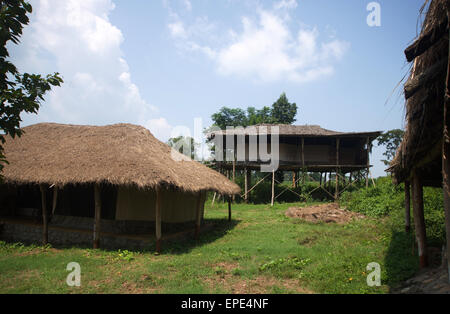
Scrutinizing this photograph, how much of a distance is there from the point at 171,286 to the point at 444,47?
5497 millimetres

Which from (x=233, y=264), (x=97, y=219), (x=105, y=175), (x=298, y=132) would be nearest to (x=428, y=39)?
(x=233, y=264)

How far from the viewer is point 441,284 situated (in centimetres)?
407

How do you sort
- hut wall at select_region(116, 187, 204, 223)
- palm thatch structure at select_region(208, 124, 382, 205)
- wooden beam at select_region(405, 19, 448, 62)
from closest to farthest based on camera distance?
wooden beam at select_region(405, 19, 448, 62) < hut wall at select_region(116, 187, 204, 223) < palm thatch structure at select_region(208, 124, 382, 205)

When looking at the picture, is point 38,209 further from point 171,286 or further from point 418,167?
point 418,167

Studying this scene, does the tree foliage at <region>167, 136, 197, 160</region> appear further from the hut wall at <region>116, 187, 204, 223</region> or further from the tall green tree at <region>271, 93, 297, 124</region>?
the hut wall at <region>116, 187, 204, 223</region>

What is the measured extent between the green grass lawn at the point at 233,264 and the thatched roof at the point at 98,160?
1.96 meters

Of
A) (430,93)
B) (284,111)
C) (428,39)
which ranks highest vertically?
(284,111)

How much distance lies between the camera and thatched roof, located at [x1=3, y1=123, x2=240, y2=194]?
7449mm

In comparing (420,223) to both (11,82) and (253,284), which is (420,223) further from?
(11,82)

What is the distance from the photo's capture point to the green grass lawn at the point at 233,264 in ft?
16.8

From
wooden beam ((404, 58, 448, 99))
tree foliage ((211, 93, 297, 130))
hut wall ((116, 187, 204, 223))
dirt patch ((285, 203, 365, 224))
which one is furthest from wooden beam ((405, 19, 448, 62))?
tree foliage ((211, 93, 297, 130))

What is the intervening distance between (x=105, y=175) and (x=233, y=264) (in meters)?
4.12

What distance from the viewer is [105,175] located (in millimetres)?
7398
